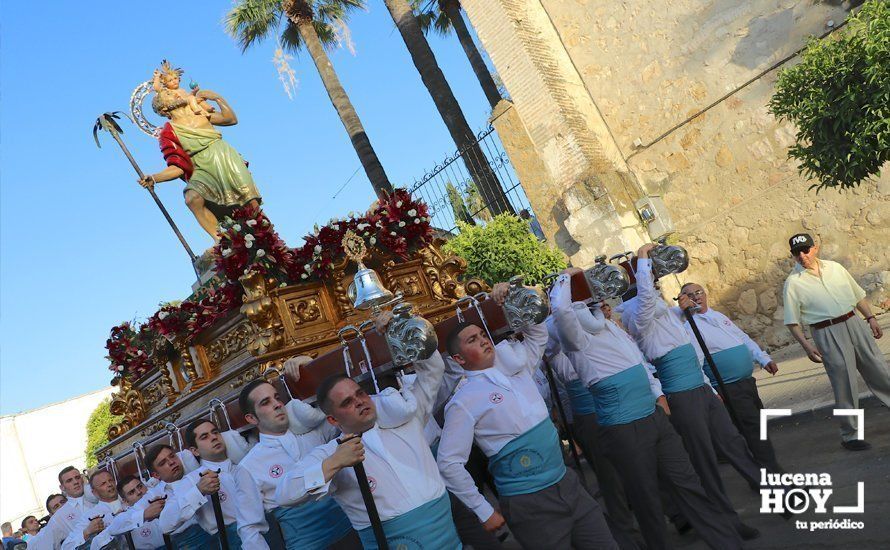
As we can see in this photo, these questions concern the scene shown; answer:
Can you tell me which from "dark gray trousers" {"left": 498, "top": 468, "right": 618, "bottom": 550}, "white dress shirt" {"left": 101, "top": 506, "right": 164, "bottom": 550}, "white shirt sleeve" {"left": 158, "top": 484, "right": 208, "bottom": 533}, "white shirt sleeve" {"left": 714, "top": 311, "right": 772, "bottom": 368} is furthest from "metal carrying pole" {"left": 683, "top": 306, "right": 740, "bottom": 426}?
"white dress shirt" {"left": 101, "top": 506, "right": 164, "bottom": 550}

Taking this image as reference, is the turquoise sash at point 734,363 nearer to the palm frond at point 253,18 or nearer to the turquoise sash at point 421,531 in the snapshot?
the turquoise sash at point 421,531

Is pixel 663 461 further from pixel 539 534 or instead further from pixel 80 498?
pixel 80 498

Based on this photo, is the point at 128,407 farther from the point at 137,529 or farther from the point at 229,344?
the point at 137,529

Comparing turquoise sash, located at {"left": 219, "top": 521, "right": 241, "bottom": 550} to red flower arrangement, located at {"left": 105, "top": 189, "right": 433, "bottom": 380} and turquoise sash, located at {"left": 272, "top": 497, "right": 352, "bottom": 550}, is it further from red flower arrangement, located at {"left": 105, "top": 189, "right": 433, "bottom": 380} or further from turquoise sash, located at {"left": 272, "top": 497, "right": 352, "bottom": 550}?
red flower arrangement, located at {"left": 105, "top": 189, "right": 433, "bottom": 380}

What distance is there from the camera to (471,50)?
21516mm

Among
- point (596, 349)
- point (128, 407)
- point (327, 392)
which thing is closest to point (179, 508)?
point (327, 392)

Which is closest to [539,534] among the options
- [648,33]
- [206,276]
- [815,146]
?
[206,276]

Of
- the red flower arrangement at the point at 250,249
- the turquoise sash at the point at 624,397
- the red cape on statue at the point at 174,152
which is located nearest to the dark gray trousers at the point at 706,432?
Result: the turquoise sash at the point at 624,397

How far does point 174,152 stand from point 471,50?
596 inches

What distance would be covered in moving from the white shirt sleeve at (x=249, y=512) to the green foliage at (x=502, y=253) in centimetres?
774

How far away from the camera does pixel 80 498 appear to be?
844 centimetres

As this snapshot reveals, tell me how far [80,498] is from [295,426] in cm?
515

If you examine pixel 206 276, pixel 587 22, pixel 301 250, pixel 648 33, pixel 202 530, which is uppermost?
pixel 587 22

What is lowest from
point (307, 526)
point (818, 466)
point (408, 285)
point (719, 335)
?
point (818, 466)
